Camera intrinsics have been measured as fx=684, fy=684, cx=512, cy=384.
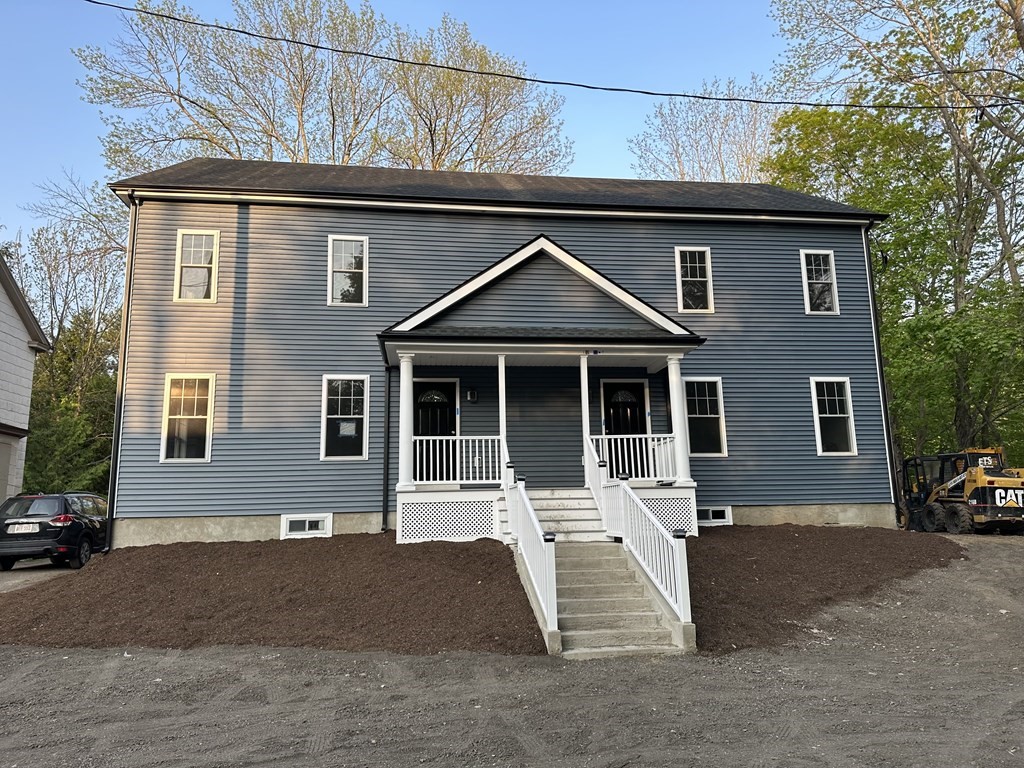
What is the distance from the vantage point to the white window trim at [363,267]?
13.4 meters

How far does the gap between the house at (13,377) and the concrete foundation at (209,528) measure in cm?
830

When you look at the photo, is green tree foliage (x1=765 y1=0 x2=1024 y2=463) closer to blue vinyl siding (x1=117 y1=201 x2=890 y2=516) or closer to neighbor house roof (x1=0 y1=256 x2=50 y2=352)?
blue vinyl siding (x1=117 y1=201 x2=890 y2=516)

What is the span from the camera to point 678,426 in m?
11.9

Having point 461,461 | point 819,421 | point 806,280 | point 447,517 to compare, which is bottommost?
point 447,517

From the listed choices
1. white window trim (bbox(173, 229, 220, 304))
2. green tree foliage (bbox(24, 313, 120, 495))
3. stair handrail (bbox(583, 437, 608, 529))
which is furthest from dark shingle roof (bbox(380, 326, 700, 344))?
green tree foliage (bbox(24, 313, 120, 495))

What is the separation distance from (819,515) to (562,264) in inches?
281

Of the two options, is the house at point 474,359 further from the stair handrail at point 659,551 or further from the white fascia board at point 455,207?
the stair handrail at point 659,551

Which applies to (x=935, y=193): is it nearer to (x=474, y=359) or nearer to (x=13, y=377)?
(x=474, y=359)

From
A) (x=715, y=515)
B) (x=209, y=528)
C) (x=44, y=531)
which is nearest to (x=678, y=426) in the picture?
(x=715, y=515)

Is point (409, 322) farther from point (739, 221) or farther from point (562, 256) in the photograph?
point (739, 221)

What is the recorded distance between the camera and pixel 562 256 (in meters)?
12.9

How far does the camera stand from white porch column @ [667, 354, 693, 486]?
38.2 feet

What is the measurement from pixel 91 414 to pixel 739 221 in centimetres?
2543

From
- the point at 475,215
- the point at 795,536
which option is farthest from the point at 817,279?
the point at 475,215
